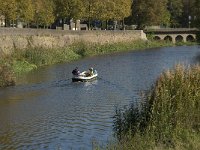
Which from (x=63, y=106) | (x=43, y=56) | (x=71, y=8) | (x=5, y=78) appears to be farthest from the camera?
(x=71, y=8)

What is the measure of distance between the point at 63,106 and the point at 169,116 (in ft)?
49.0

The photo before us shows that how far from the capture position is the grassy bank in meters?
18.3

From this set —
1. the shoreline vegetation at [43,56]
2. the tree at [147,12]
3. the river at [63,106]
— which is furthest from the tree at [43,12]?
the river at [63,106]

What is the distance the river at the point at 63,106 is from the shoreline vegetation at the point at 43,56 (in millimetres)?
1348

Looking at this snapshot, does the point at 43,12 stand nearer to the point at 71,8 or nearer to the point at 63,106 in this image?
the point at 71,8

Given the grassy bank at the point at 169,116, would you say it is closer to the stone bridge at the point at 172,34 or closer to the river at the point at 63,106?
the river at the point at 63,106

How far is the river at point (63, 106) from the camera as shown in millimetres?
24500

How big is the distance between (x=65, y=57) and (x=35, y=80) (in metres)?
23.4

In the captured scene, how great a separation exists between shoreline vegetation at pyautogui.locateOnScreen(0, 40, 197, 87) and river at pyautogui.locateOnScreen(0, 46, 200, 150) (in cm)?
135

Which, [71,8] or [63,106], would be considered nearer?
[63,106]

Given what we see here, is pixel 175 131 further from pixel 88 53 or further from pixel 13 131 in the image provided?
pixel 88 53

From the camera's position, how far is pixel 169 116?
19625mm

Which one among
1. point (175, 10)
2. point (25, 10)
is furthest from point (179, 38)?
point (25, 10)

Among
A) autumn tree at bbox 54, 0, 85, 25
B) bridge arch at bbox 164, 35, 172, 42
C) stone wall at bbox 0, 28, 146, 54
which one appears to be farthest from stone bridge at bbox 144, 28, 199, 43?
autumn tree at bbox 54, 0, 85, 25
